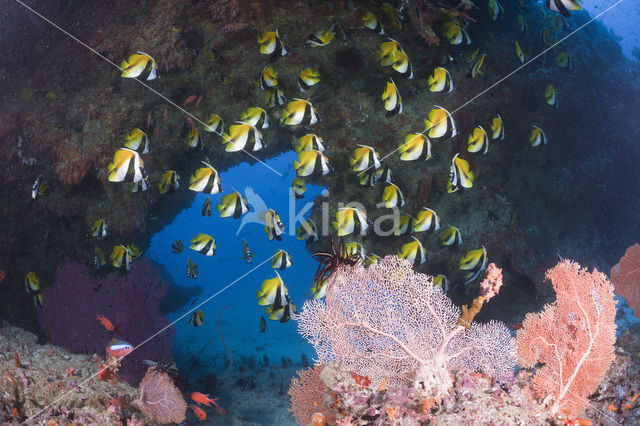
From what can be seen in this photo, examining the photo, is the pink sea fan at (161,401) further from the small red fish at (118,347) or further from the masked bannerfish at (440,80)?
the masked bannerfish at (440,80)

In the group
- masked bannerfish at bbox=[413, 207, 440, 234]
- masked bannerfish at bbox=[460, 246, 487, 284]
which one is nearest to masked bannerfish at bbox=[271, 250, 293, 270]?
masked bannerfish at bbox=[413, 207, 440, 234]

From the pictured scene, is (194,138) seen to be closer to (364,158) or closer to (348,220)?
(364,158)

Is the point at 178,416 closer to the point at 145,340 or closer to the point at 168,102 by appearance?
the point at 145,340

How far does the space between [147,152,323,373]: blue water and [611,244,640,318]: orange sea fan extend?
4.97 metres

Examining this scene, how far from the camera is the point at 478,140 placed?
14.3ft

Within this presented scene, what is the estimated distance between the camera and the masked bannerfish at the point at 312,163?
12.9ft

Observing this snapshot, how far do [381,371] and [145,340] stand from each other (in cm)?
427

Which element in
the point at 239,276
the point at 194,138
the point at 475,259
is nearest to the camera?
the point at 475,259

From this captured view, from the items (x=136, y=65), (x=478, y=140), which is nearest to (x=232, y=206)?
(x=136, y=65)

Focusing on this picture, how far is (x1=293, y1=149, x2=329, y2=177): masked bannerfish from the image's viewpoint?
3.94m

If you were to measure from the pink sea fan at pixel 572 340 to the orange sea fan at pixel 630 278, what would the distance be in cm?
200

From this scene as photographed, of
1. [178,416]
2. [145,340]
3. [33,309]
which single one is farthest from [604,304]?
[33,309]

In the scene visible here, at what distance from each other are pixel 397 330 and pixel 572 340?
1617 millimetres

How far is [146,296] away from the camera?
226 inches
